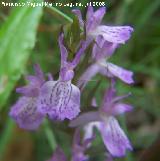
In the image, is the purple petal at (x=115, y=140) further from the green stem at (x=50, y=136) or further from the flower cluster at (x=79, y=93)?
the green stem at (x=50, y=136)

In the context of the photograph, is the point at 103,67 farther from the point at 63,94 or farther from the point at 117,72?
the point at 63,94

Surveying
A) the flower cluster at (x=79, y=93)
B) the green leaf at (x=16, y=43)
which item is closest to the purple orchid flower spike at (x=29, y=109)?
the flower cluster at (x=79, y=93)

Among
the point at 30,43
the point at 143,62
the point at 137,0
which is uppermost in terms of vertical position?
the point at 30,43

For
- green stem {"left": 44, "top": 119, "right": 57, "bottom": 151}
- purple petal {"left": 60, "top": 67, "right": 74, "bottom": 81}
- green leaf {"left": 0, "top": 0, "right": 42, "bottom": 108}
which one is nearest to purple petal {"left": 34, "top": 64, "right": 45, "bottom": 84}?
purple petal {"left": 60, "top": 67, "right": 74, "bottom": 81}

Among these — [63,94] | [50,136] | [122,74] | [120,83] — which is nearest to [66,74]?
[63,94]

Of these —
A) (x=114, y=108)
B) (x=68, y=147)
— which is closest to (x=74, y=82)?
(x=114, y=108)

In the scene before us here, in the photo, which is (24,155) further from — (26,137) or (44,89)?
(44,89)

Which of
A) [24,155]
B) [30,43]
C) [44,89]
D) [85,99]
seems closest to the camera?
[30,43]

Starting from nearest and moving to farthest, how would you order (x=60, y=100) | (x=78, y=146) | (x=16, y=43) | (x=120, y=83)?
1. (x=16, y=43)
2. (x=60, y=100)
3. (x=78, y=146)
4. (x=120, y=83)

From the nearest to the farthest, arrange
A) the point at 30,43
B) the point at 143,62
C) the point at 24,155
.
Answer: the point at 30,43, the point at 24,155, the point at 143,62
